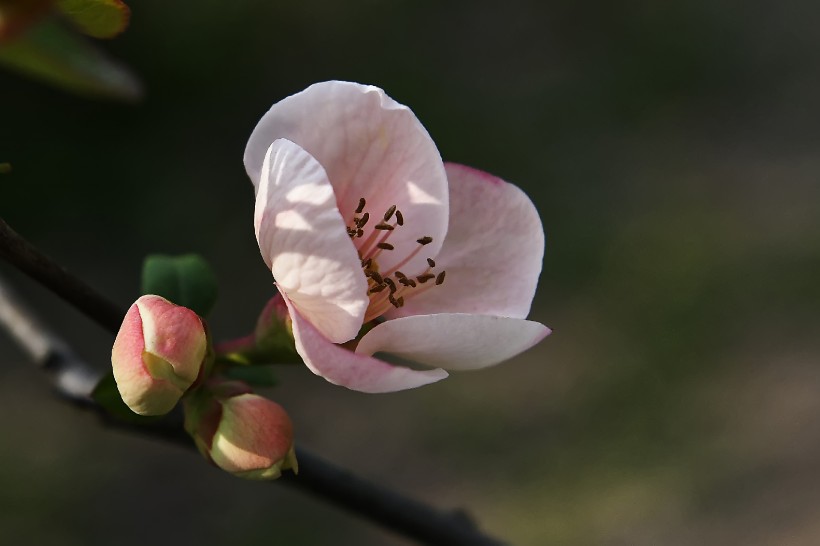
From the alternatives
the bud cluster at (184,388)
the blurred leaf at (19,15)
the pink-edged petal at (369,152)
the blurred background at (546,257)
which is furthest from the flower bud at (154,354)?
the blurred background at (546,257)

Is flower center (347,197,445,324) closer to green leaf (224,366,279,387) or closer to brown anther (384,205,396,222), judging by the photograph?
brown anther (384,205,396,222)

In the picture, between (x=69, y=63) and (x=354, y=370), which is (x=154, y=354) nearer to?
(x=354, y=370)

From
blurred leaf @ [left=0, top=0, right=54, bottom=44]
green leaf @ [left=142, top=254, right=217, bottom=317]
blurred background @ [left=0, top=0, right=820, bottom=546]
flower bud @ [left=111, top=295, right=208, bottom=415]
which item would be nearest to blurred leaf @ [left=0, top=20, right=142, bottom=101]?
green leaf @ [left=142, top=254, right=217, bottom=317]

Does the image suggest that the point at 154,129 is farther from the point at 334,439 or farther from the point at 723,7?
the point at 723,7

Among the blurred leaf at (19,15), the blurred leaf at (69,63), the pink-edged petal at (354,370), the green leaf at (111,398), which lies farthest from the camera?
the blurred leaf at (69,63)

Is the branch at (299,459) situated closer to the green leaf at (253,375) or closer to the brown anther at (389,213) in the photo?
the green leaf at (253,375)

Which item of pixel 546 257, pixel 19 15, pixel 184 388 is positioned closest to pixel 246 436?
pixel 184 388
